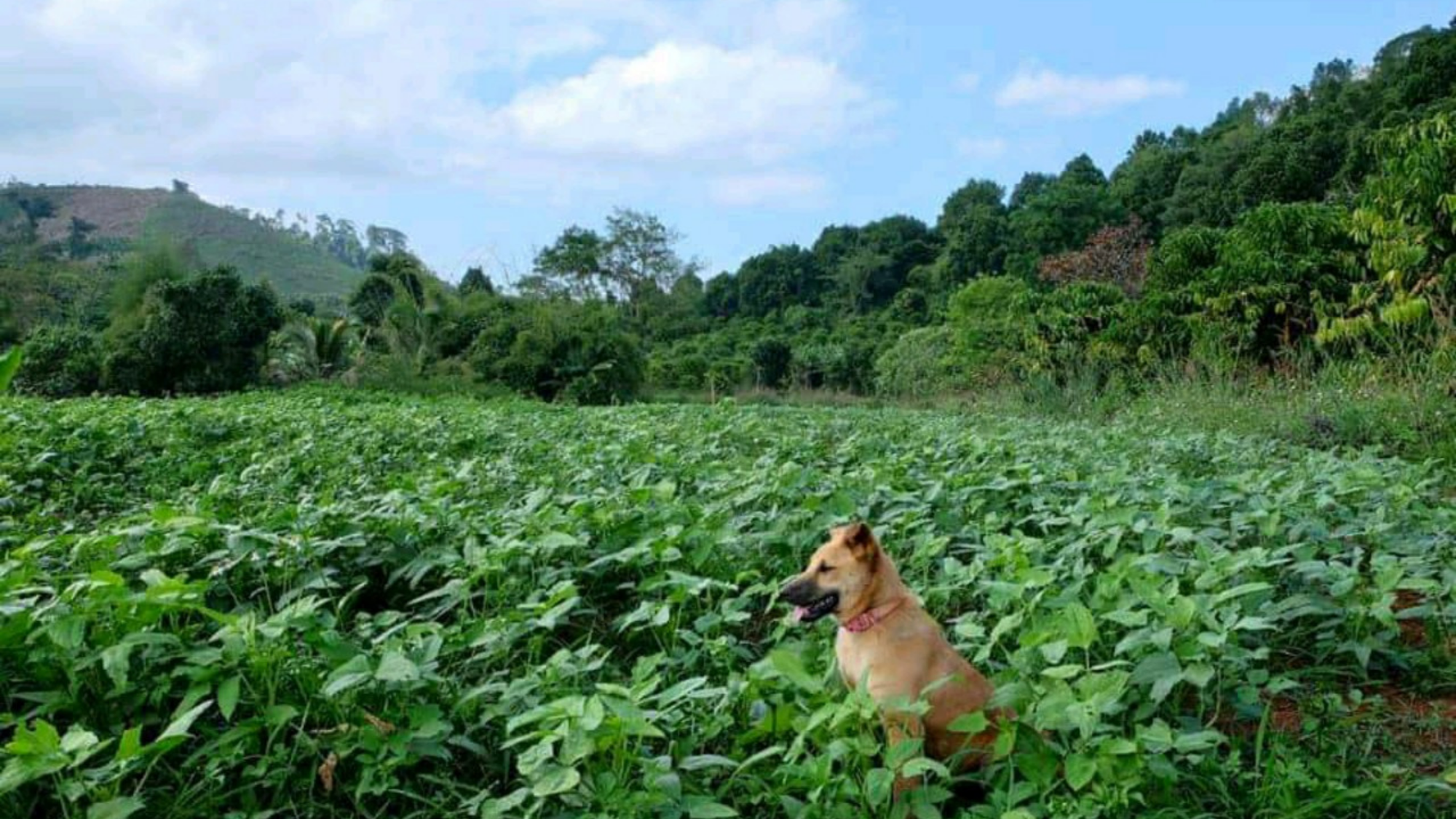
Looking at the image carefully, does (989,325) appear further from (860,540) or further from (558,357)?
(860,540)

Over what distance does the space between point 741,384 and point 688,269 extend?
46.2ft

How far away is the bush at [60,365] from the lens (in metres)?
18.0


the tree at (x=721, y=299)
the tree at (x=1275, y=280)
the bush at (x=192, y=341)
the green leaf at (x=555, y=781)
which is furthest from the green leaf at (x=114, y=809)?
the tree at (x=721, y=299)

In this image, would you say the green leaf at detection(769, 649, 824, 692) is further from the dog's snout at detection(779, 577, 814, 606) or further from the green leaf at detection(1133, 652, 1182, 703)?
the green leaf at detection(1133, 652, 1182, 703)

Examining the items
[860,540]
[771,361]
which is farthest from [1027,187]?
[860,540]

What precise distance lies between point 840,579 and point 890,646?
17 cm

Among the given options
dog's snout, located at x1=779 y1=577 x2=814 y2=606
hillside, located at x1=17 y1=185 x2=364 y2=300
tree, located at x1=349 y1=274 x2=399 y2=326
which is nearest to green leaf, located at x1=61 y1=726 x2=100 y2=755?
dog's snout, located at x1=779 y1=577 x2=814 y2=606

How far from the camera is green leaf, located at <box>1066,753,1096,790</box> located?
1.56 meters

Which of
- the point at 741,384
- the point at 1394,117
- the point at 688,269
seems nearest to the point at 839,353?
the point at 741,384

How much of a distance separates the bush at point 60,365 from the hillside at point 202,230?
31512 millimetres

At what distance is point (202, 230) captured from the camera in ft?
188

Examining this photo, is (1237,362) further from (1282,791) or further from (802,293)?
(802,293)

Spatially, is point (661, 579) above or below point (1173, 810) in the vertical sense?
above

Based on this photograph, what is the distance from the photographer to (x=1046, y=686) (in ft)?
5.98
